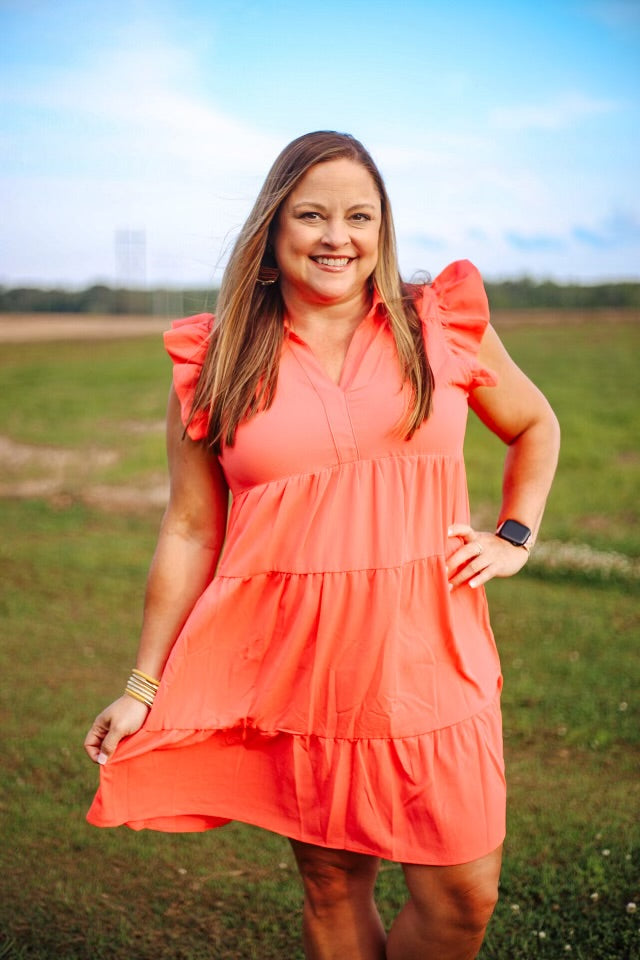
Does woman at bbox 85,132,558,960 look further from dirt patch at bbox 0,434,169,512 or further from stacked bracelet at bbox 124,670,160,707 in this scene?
dirt patch at bbox 0,434,169,512

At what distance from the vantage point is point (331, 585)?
7.05ft

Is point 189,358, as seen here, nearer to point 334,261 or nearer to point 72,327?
point 334,261

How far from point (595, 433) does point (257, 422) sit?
43.3ft

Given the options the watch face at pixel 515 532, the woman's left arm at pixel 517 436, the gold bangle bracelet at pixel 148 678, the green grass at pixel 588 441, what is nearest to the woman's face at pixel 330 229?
the woman's left arm at pixel 517 436

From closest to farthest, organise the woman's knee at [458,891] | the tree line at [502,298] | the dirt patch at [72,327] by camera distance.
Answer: the woman's knee at [458,891] < the dirt patch at [72,327] < the tree line at [502,298]

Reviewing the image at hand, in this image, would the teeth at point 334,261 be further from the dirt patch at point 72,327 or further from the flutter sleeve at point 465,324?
the dirt patch at point 72,327

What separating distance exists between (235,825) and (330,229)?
298cm

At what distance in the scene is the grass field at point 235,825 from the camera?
337 cm

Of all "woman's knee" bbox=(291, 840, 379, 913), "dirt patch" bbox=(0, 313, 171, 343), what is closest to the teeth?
"woman's knee" bbox=(291, 840, 379, 913)

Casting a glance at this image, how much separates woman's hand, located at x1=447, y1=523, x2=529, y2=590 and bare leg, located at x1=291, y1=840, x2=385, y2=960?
2.44 ft

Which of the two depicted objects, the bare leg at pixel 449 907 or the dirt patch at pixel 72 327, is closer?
the bare leg at pixel 449 907

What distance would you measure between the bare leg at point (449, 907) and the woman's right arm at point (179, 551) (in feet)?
2.62

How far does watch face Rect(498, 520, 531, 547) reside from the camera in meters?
2.51

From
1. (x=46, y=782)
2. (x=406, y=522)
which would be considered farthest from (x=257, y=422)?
(x=46, y=782)
